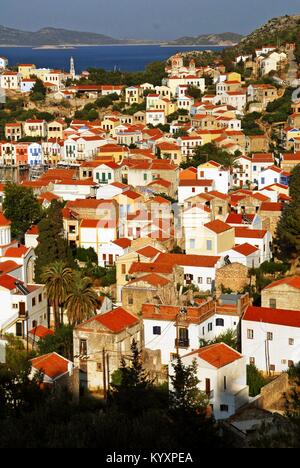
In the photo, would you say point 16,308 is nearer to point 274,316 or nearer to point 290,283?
point 274,316

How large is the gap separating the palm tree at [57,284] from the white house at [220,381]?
6.01m

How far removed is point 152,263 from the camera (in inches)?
984

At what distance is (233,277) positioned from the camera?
24.4 m

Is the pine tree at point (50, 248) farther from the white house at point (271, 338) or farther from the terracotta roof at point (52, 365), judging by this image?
the white house at point (271, 338)

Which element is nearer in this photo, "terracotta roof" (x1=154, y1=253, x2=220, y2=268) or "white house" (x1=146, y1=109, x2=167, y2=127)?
"terracotta roof" (x1=154, y1=253, x2=220, y2=268)

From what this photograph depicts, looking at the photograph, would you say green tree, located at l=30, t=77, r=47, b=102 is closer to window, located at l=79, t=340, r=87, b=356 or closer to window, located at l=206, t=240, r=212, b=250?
window, located at l=206, t=240, r=212, b=250

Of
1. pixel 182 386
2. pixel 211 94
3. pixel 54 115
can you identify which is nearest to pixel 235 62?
pixel 211 94

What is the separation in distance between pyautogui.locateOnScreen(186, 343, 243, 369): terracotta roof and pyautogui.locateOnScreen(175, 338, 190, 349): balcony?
59.5 inches

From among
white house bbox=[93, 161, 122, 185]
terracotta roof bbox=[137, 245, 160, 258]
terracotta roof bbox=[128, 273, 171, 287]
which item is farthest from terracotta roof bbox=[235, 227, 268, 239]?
white house bbox=[93, 161, 122, 185]

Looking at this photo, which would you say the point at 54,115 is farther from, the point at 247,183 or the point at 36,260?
the point at 36,260

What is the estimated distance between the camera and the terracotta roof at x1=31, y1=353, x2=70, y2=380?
19219mm

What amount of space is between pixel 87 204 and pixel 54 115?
32583 millimetres

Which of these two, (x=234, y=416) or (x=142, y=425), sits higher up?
(x=142, y=425)

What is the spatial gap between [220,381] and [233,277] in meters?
6.39
